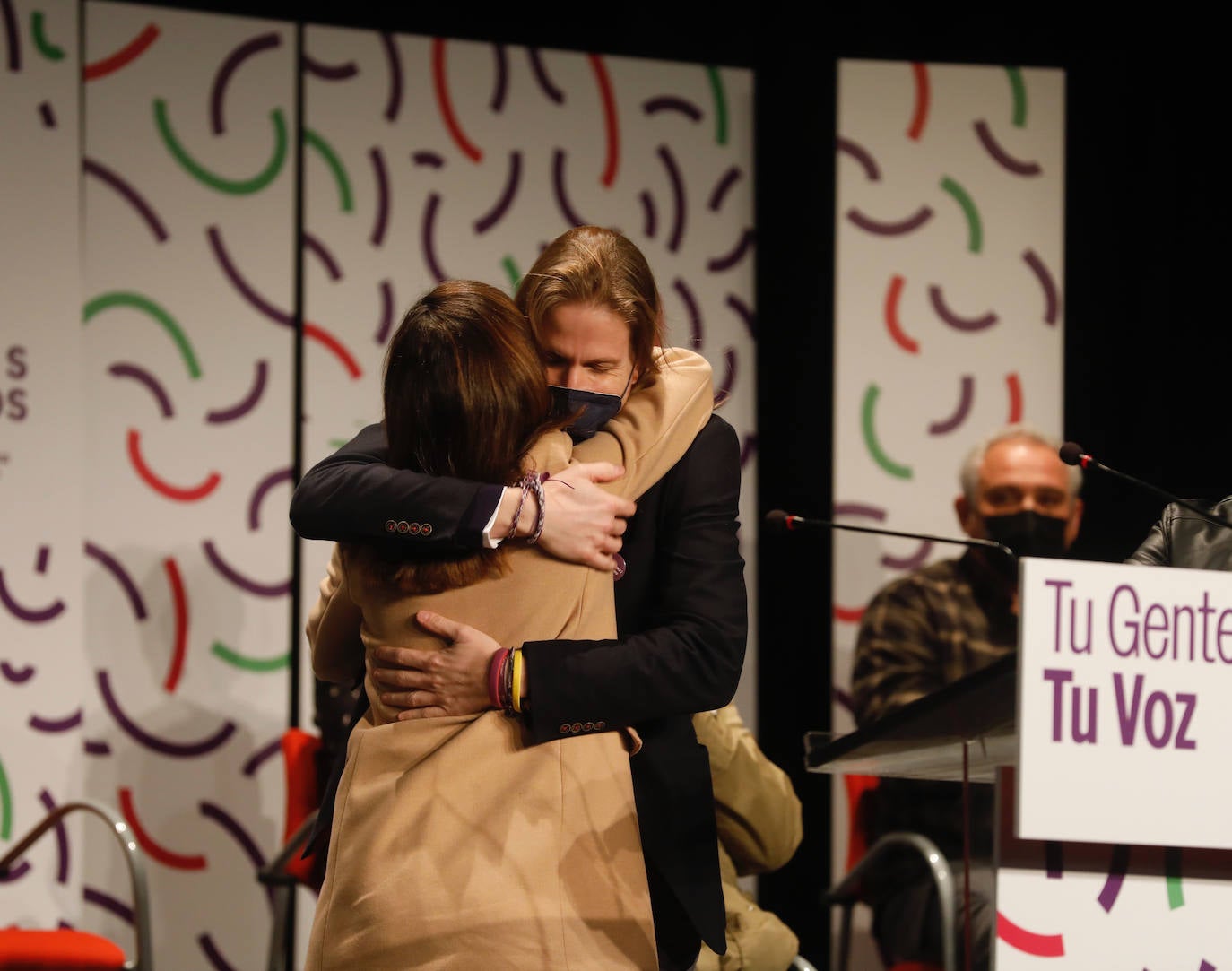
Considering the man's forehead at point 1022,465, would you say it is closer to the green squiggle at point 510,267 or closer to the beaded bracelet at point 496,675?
the green squiggle at point 510,267

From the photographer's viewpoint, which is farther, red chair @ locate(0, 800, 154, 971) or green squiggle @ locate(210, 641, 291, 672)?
green squiggle @ locate(210, 641, 291, 672)

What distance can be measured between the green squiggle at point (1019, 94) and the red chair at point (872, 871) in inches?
74.4

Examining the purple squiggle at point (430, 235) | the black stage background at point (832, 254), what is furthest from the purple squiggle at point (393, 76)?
the purple squiggle at point (430, 235)

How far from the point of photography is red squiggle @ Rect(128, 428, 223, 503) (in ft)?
11.9

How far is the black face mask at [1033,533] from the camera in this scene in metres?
3.49

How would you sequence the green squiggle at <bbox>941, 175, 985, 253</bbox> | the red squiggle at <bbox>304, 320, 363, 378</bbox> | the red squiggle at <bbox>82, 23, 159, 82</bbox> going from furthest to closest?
the green squiggle at <bbox>941, 175, 985, 253</bbox>, the red squiggle at <bbox>304, 320, 363, 378</bbox>, the red squiggle at <bbox>82, 23, 159, 82</bbox>

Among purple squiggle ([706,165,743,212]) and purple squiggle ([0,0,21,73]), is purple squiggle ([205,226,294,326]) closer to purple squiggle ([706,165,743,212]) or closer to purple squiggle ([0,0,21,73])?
purple squiggle ([0,0,21,73])

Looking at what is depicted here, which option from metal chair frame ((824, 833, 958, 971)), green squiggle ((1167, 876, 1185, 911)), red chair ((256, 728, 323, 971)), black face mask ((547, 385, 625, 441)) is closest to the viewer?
green squiggle ((1167, 876, 1185, 911))

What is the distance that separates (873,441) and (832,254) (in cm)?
51

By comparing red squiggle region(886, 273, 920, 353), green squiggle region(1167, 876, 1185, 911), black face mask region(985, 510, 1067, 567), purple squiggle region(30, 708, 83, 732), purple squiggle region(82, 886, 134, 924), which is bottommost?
purple squiggle region(82, 886, 134, 924)

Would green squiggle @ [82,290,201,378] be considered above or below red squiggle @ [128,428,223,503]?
above

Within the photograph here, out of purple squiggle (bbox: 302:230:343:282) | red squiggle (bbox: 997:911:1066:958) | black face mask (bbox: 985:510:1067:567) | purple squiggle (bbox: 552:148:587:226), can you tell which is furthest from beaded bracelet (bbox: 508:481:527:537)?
purple squiggle (bbox: 552:148:587:226)

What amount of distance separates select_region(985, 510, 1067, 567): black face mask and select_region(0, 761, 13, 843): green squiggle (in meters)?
2.45

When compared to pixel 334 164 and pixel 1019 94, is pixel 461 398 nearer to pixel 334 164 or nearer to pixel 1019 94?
pixel 334 164
